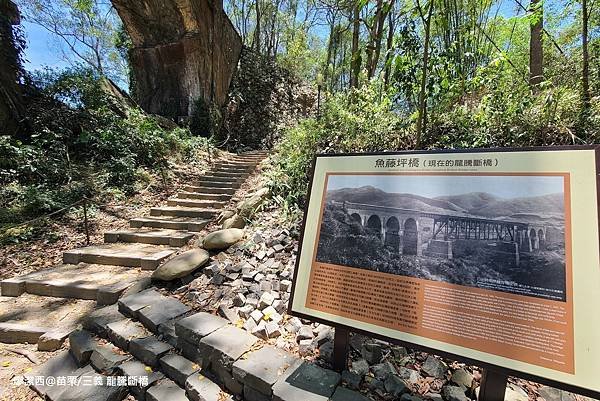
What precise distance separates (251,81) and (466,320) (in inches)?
493

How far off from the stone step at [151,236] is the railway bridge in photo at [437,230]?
2.88 metres

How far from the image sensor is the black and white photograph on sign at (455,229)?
108 cm

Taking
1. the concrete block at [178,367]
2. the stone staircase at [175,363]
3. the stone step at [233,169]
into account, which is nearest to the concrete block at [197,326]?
the stone staircase at [175,363]

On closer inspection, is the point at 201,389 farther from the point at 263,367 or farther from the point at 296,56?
the point at 296,56

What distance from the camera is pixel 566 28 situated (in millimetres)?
7289

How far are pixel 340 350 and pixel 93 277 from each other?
9.70 ft

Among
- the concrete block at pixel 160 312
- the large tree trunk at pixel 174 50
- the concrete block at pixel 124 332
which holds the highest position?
the large tree trunk at pixel 174 50

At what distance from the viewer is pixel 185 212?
15.3ft

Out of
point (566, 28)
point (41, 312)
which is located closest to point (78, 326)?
point (41, 312)

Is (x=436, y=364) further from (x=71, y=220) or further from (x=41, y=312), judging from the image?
(x=71, y=220)

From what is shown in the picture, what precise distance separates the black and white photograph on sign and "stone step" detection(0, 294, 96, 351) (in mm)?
2409

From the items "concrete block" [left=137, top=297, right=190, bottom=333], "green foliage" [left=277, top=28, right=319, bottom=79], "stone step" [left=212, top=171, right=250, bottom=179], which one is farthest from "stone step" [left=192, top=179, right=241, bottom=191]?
"green foliage" [left=277, top=28, right=319, bottom=79]

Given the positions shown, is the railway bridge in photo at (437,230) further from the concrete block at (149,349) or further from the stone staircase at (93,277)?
the stone staircase at (93,277)

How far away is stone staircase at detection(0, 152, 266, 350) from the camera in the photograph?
2.52 metres
